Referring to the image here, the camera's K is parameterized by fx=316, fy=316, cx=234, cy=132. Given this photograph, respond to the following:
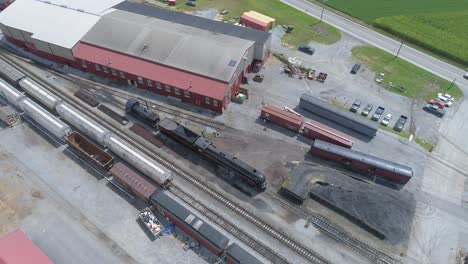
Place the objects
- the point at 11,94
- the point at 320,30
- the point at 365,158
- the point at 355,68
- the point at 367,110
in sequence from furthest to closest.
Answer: the point at 320,30 → the point at 355,68 → the point at 367,110 → the point at 11,94 → the point at 365,158

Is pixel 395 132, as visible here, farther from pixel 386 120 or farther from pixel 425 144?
pixel 425 144

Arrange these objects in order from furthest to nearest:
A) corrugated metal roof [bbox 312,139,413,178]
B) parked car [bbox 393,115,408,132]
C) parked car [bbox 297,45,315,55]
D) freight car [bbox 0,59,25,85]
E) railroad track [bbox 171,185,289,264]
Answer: parked car [bbox 297,45,315,55] < freight car [bbox 0,59,25,85] < parked car [bbox 393,115,408,132] < corrugated metal roof [bbox 312,139,413,178] < railroad track [bbox 171,185,289,264]

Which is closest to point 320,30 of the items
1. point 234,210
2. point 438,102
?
point 438,102

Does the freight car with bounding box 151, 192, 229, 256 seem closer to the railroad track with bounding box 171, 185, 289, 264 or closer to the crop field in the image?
the railroad track with bounding box 171, 185, 289, 264

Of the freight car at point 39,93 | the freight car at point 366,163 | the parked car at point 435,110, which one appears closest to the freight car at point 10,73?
the freight car at point 39,93

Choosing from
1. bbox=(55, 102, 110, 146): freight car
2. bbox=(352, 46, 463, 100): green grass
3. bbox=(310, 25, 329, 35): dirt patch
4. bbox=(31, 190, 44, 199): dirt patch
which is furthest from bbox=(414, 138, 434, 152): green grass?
bbox=(31, 190, 44, 199): dirt patch

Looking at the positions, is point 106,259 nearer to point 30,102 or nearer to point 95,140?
point 95,140
